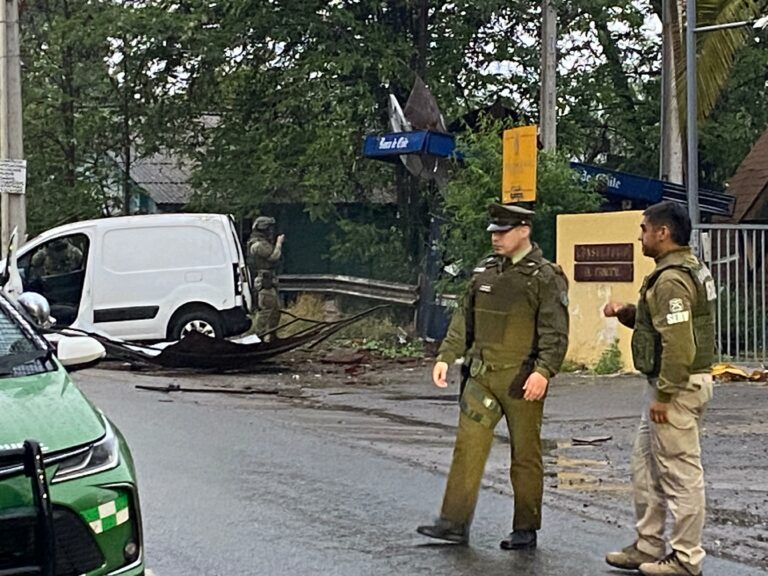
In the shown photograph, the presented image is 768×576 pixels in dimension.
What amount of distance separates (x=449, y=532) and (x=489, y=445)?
20.2 inches

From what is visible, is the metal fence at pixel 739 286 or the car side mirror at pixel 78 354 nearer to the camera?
the car side mirror at pixel 78 354

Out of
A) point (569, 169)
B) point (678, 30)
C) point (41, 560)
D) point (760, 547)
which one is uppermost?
point (678, 30)

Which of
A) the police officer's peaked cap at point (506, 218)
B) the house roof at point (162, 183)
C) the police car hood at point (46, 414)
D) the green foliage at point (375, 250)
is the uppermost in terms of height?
the house roof at point (162, 183)

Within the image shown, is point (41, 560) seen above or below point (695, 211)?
below

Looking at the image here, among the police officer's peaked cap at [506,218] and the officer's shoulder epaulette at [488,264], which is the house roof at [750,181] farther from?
the police officer's peaked cap at [506,218]

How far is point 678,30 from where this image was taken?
17.1m

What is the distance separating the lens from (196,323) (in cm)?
1698

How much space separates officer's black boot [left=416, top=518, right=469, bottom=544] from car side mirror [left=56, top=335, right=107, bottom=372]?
1.97 metres

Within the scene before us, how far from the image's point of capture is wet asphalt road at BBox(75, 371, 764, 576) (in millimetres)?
6363

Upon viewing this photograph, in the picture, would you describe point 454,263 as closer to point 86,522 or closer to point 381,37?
point 381,37

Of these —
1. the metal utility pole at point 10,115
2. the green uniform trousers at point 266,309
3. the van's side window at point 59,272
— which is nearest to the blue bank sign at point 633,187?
the green uniform trousers at point 266,309

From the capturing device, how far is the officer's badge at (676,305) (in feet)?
19.5

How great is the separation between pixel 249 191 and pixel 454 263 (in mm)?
7169

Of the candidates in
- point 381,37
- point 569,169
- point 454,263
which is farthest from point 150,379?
point 381,37
